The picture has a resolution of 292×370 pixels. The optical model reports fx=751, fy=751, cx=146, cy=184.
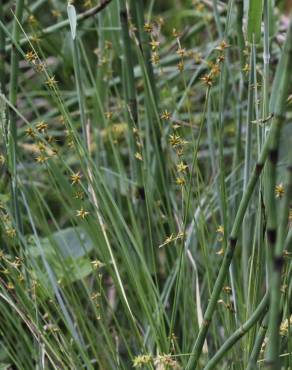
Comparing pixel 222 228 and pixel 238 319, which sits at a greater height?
pixel 222 228

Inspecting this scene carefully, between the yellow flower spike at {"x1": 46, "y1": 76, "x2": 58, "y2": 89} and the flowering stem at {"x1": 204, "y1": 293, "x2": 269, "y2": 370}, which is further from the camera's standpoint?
the yellow flower spike at {"x1": 46, "y1": 76, "x2": 58, "y2": 89}

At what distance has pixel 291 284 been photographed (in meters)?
0.77

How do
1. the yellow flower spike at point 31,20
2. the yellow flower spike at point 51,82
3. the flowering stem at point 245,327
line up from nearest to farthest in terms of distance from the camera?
the flowering stem at point 245,327
the yellow flower spike at point 51,82
the yellow flower spike at point 31,20

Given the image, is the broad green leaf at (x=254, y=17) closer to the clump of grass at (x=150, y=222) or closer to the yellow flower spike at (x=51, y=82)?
the clump of grass at (x=150, y=222)

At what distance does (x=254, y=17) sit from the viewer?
82cm

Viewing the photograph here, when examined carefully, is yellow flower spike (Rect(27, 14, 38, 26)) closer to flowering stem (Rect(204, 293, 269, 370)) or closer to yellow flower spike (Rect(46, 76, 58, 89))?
yellow flower spike (Rect(46, 76, 58, 89))

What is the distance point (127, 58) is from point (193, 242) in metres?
0.34

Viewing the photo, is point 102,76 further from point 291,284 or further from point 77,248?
point 291,284

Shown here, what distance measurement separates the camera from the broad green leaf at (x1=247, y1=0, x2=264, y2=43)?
82 centimetres

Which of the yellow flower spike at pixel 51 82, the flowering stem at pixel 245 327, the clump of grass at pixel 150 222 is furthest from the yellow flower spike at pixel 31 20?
the flowering stem at pixel 245 327

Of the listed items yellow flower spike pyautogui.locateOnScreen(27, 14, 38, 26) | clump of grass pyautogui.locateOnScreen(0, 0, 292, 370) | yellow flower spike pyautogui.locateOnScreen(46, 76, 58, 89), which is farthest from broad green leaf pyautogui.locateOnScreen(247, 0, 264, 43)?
yellow flower spike pyautogui.locateOnScreen(27, 14, 38, 26)

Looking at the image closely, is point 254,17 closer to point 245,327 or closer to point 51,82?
point 51,82

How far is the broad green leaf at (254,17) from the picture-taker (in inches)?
32.3

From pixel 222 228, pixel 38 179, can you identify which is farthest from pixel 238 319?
pixel 38 179
